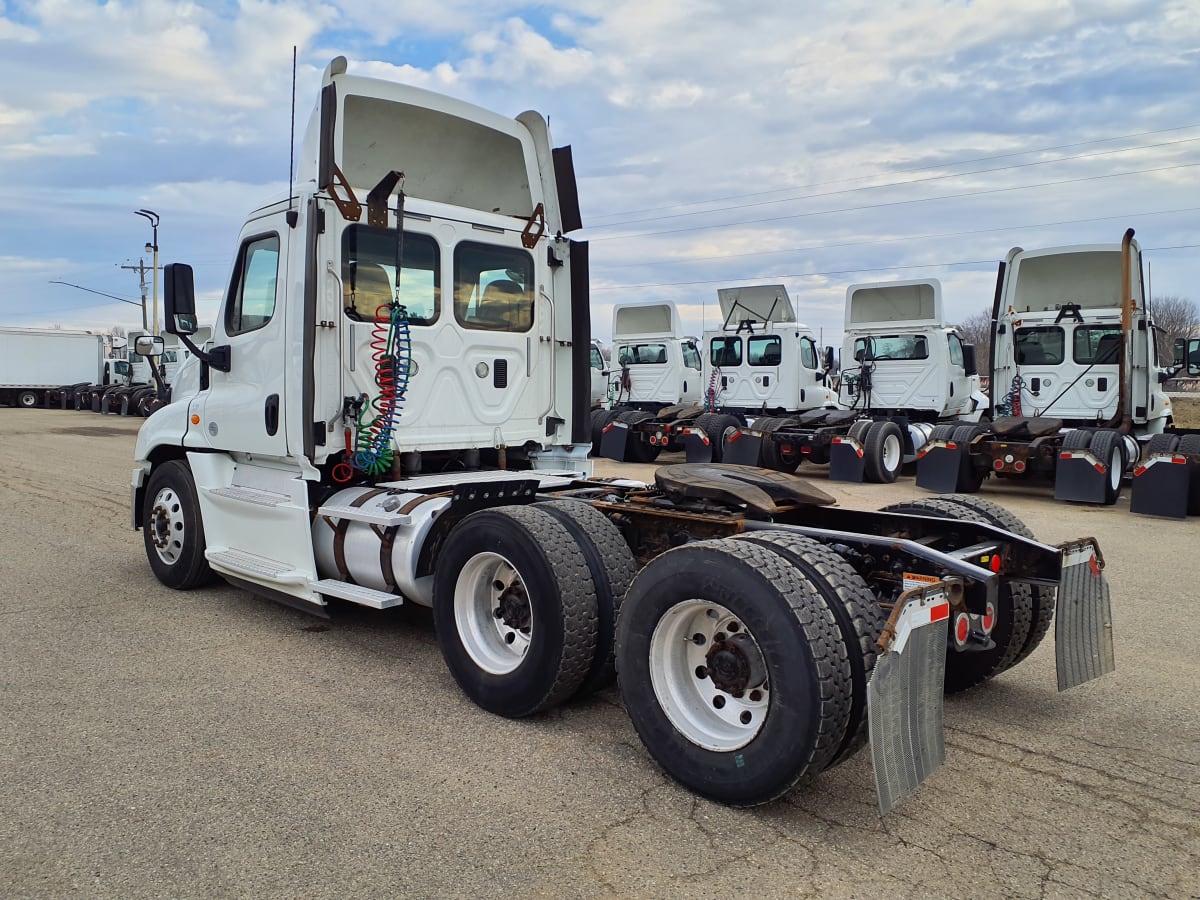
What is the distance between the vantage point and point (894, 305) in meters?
17.0

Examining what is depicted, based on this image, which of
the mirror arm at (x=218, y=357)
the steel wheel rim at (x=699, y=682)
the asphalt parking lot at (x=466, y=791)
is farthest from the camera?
the mirror arm at (x=218, y=357)

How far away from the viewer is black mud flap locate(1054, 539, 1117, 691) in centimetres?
392

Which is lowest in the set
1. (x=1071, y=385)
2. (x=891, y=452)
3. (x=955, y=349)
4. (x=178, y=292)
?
(x=891, y=452)

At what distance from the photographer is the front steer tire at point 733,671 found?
124 inches

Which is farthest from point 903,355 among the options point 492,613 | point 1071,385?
point 492,613

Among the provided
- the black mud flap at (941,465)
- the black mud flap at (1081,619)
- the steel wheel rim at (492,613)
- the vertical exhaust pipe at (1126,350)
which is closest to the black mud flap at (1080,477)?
the black mud flap at (941,465)

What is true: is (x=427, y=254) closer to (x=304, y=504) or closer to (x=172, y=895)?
(x=304, y=504)

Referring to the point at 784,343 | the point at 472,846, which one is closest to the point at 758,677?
the point at 472,846

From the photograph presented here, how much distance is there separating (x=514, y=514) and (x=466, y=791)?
4.23 feet

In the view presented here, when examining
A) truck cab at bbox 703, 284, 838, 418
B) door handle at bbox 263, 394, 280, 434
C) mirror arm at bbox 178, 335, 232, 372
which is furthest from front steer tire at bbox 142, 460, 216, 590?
truck cab at bbox 703, 284, 838, 418

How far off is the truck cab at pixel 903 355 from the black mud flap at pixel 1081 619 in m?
13.3

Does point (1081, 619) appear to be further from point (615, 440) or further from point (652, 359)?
point (652, 359)

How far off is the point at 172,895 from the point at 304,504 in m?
2.94

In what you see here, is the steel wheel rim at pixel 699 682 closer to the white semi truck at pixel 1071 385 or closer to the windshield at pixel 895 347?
the white semi truck at pixel 1071 385
